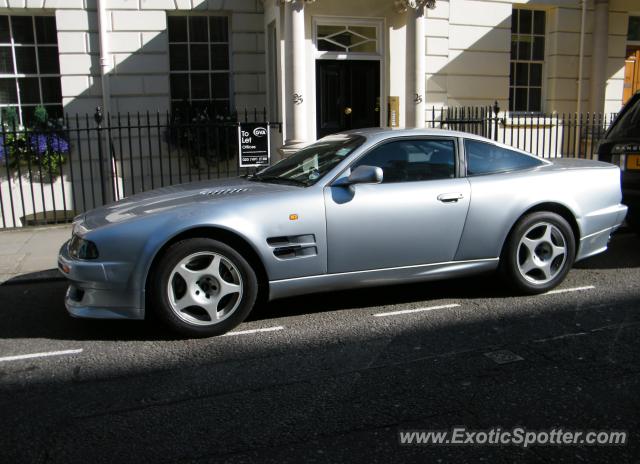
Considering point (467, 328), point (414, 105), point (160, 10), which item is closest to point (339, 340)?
point (467, 328)

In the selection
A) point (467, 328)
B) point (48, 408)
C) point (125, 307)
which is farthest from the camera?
point (467, 328)

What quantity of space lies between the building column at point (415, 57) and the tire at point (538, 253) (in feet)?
19.7

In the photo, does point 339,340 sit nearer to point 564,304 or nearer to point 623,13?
point 564,304

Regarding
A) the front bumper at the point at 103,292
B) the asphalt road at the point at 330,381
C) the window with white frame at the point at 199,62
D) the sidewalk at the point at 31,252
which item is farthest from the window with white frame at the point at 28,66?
the front bumper at the point at 103,292

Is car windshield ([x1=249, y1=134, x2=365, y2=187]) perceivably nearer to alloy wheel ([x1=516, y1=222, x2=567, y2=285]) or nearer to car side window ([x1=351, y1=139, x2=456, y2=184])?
car side window ([x1=351, y1=139, x2=456, y2=184])

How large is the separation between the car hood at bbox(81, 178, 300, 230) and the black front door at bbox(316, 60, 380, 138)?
659 cm

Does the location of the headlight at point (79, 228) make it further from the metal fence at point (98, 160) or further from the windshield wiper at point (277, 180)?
the metal fence at point (98, 160)

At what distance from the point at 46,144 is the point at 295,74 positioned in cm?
462

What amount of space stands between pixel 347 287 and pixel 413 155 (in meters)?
1.31

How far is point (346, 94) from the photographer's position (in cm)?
1191

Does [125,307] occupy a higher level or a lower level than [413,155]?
lower

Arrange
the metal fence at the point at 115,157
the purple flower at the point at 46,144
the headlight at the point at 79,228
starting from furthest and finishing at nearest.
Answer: the metal fence at the point at 115,157
the purple flower at the point at 46,144
the headlight at the point at 79,228

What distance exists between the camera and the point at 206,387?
3809 millimetres

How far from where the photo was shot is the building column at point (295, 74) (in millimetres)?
10258
